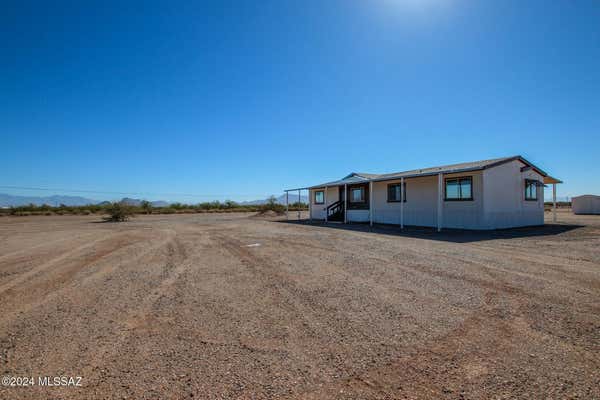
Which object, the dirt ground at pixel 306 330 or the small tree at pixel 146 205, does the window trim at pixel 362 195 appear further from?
the small tree at pixel 146 205

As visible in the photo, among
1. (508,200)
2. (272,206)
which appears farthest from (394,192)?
(272,206)

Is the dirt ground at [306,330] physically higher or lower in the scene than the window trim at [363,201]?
lower

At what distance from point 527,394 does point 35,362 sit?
141 inches

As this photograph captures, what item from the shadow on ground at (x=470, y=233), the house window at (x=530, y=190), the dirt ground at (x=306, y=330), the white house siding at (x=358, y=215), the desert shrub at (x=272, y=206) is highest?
the house window at (x=530, y=190)

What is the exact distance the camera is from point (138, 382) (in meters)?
1.96

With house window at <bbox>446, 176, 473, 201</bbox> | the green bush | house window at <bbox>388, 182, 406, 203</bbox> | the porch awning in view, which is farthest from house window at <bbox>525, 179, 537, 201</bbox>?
the green bush

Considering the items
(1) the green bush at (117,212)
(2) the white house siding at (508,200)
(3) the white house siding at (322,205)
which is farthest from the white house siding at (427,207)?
(1) the green bush at (117,212)

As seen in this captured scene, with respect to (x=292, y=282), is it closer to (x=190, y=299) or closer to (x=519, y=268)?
(x=190, y=299)

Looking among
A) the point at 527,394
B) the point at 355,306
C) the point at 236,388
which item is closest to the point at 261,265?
the point at 355,306

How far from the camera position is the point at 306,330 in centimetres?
275

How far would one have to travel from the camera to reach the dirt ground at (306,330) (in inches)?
75.9

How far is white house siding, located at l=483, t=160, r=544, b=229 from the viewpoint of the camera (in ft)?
40.0

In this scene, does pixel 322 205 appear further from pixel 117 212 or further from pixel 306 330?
pixel 306 330

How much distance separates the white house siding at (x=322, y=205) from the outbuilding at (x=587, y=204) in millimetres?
23329
